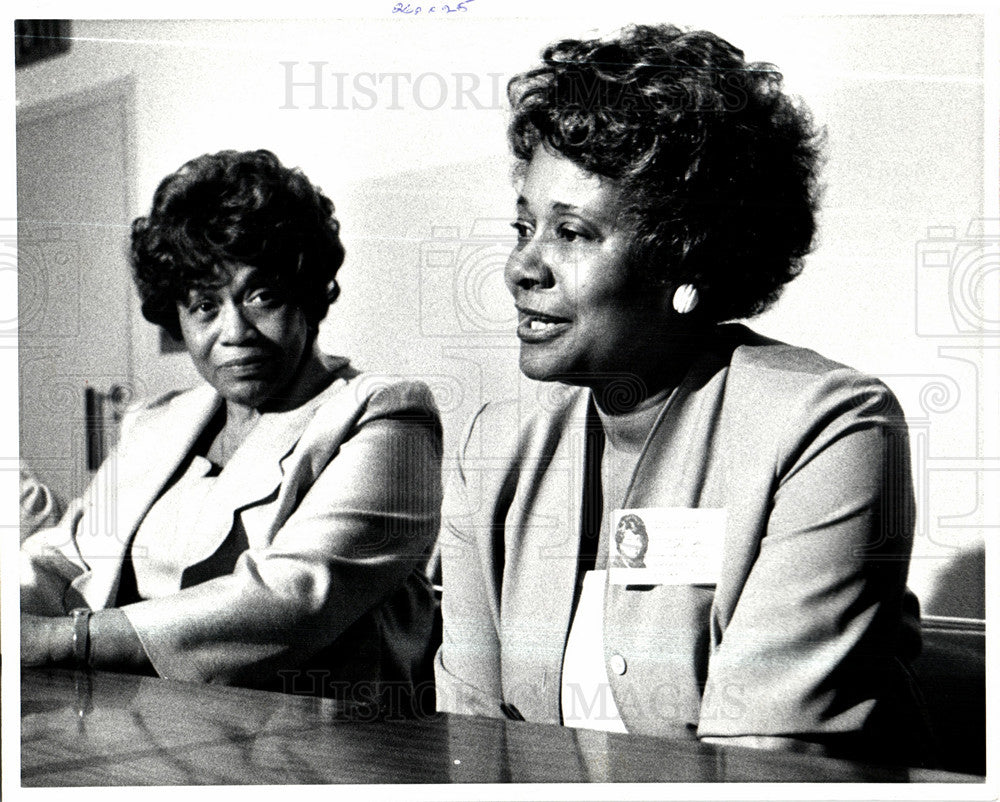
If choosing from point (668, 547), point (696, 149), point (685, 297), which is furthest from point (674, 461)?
point (696, 149)

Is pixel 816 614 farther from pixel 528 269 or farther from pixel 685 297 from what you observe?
pixel 528 269

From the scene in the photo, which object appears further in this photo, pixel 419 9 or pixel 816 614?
pixel 419 9

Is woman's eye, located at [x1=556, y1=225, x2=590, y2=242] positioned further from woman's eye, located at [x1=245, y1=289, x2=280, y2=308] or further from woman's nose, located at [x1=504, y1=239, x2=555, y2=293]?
woman's eye, located at [x1=245, y1=289, x2=280, y2=308]

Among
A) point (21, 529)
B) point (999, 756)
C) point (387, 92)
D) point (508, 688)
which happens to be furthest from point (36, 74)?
point (999, 756)

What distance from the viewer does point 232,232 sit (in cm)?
324

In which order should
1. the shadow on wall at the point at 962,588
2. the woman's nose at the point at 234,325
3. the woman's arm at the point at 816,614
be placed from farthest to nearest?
the woman's nose at the point at 234,325
the shadow on wall at the point at 962,588
the woman's arm at the point at 816,614

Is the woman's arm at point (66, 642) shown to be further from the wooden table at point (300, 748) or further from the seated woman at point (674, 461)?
the seated woman at point (674, 461)

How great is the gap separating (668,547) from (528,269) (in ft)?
2.50

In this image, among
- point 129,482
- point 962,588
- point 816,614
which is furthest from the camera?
point 129,482

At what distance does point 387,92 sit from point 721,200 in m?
0.87

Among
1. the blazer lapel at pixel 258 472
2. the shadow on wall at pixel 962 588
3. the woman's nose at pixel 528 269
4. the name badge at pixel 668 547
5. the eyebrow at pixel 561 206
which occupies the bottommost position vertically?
the shadow on wall at pixel 962 588

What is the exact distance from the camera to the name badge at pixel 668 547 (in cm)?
306

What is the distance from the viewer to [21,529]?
3.24 meters

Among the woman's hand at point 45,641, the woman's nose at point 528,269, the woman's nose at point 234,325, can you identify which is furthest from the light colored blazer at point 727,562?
the woman's hand at point 45,641
